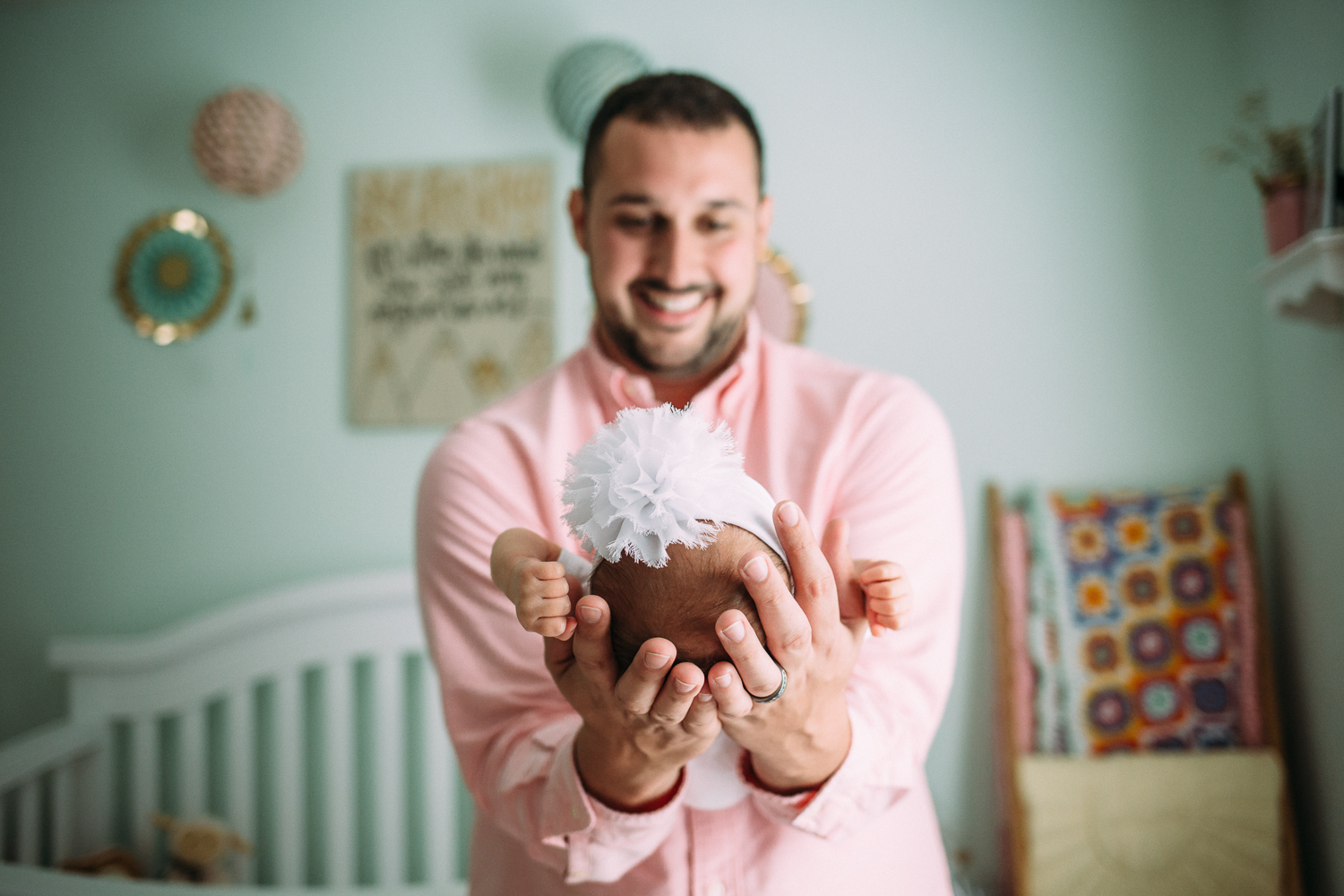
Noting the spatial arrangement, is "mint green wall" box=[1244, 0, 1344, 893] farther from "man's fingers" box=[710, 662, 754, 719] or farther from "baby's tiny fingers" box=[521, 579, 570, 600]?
"baby's tiny fingers" box=[521, 579, 570, 600]

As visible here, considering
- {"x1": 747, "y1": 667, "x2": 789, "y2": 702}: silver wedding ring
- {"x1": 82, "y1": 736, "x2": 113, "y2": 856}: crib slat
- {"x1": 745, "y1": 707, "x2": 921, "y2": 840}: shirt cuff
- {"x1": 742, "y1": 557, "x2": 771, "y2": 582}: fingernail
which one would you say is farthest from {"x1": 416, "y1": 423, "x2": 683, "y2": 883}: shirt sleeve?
{"x1": 82, "y1": 736, "x2": 113, "y2": 856}: crib slat

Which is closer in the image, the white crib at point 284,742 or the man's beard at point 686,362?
the man's beard at point 686,362

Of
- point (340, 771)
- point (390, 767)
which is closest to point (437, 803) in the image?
point (390, 767)

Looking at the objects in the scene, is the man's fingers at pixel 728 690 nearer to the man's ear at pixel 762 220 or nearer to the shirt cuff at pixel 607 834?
the shirt cuff at pixel 607 834

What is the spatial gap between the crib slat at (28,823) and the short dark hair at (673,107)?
2.37 m

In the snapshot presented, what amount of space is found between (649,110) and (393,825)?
2.13m

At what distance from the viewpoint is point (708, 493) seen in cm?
67

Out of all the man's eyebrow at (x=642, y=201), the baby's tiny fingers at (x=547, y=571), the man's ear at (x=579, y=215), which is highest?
the man's ear at (x=579, y=215)

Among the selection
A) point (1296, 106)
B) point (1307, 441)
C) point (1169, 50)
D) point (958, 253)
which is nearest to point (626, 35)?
point (958, 253)

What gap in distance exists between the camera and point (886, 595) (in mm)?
695

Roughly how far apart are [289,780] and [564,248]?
1.76 m

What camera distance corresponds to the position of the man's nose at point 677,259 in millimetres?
990

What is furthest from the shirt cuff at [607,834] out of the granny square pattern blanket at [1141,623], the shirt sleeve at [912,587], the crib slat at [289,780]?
the crib slat at [289,780]

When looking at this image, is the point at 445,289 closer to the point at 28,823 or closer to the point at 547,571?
A: the point at 28,823
